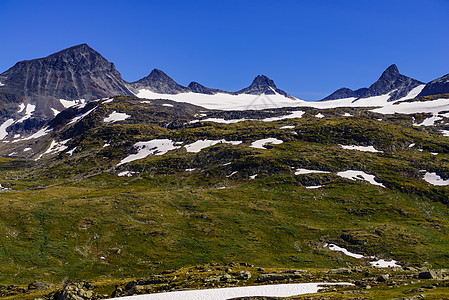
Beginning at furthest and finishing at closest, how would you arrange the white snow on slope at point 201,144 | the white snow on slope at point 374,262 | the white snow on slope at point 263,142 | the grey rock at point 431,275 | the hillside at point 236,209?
the white snow on slope at point 201,144
the white snow on slope at point 263,142
the hillside at point 236,209
the white snow on slope at point 374,262
the grey rock at point 431,275

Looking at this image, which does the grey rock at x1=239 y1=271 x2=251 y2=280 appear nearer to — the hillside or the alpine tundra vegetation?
the alpine tundra vegetation

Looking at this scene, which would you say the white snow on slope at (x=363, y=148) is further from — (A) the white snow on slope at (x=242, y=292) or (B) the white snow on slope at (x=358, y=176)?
(A) the white snow on slope at (x=242, y=292)

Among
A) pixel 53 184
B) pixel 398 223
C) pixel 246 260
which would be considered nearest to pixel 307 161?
pixel 398 223

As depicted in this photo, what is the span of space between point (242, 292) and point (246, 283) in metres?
5.98

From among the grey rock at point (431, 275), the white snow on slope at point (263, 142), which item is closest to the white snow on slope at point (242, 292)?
the grey rock at point (431, 275)

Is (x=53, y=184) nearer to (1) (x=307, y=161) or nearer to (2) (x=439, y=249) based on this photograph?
(1) (x=307, y=161)

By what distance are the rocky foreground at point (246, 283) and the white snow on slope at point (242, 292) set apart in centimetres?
246

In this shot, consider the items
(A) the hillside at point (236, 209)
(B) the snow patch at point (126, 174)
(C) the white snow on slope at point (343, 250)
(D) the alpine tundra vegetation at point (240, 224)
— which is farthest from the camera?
(B) the snow patch at point (126, 174)

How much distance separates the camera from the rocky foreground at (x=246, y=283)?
1497 inches

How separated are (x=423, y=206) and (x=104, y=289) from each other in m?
108

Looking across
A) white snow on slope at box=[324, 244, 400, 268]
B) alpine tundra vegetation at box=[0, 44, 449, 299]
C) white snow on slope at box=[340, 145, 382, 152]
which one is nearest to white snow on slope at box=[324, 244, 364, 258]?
white snow on slope at box=[324, 244, 400, 268]

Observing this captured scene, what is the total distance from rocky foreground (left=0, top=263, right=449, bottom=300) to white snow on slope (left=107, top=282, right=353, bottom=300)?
246 centimetres

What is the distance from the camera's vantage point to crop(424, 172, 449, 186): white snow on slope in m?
127

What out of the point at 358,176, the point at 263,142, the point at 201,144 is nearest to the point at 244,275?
the point at 358,176
